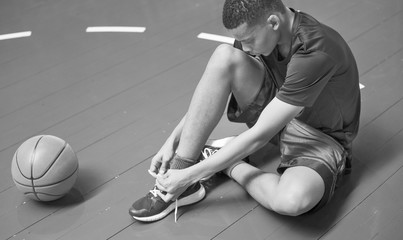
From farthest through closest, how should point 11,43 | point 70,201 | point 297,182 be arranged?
point 11,43
point 70,201
point 297,182

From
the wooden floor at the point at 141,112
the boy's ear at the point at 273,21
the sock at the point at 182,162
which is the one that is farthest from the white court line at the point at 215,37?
the boy's ear at the point at 273,21

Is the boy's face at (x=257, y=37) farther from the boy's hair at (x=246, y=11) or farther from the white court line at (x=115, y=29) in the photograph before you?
the white court line at (x=115, y=29)

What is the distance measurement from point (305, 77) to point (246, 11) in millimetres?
312

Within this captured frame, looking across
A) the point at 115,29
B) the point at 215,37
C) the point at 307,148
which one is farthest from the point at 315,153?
the point at 115,29

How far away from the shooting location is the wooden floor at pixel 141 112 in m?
2.26

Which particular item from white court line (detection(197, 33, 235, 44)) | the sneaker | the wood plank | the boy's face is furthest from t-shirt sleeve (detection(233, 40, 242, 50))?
white court line (detection(197, 33, 235, 44))

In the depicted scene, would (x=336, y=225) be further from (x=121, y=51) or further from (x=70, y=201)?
(x=121, y=51)

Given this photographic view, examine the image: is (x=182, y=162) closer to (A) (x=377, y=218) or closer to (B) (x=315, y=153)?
(B) (x=315, y=153)

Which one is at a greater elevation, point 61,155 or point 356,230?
point 61,155

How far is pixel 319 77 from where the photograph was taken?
1972 millimetres

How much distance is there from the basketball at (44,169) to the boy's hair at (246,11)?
0.93 m

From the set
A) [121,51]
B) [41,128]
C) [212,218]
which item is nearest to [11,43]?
[121,51]

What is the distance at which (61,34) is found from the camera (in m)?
3.73

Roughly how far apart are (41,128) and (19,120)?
168mm
